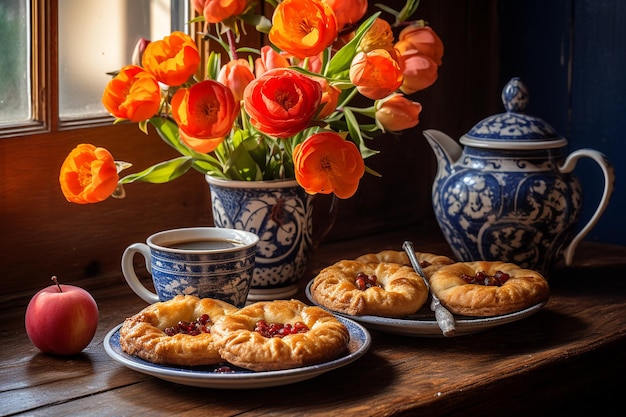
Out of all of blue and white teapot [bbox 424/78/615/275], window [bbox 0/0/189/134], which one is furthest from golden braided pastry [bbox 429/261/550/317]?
window [bbox 0/0/189/134]

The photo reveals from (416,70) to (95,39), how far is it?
47 centimetres

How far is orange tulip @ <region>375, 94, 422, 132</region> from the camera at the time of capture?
1.25 meters

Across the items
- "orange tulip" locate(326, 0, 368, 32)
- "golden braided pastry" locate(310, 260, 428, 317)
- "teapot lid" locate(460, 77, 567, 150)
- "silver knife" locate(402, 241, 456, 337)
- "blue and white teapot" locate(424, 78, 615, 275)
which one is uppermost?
"orange tulip" locate(326, 0, 368, 32)

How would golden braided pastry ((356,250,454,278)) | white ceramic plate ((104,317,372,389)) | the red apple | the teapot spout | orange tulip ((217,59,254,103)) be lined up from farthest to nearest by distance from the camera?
the teapot spout
golden braided pastry ((356,250,454,278))
orange tulip ((217,59,254,103))
the red apple
white ceramic plate ((104,317,372,389))

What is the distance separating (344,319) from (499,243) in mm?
359

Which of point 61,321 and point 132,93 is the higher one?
point 132,93

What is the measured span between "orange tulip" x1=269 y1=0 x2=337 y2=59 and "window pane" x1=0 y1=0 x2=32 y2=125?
1.24ft

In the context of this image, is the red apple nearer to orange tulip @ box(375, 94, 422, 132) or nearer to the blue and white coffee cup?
the blue and white coffee cup

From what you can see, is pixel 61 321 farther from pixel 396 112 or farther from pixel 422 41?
pixel 422 41

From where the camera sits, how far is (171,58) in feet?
3.85

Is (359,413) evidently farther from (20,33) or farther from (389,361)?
(20,33)

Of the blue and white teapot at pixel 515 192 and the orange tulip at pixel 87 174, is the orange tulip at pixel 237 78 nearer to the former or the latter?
the orange tulip at pixel 87 174

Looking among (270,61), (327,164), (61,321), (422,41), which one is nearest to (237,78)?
(270,61)

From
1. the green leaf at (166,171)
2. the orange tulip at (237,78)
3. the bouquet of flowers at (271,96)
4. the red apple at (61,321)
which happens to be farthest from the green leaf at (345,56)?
the red apple at (61,321)
